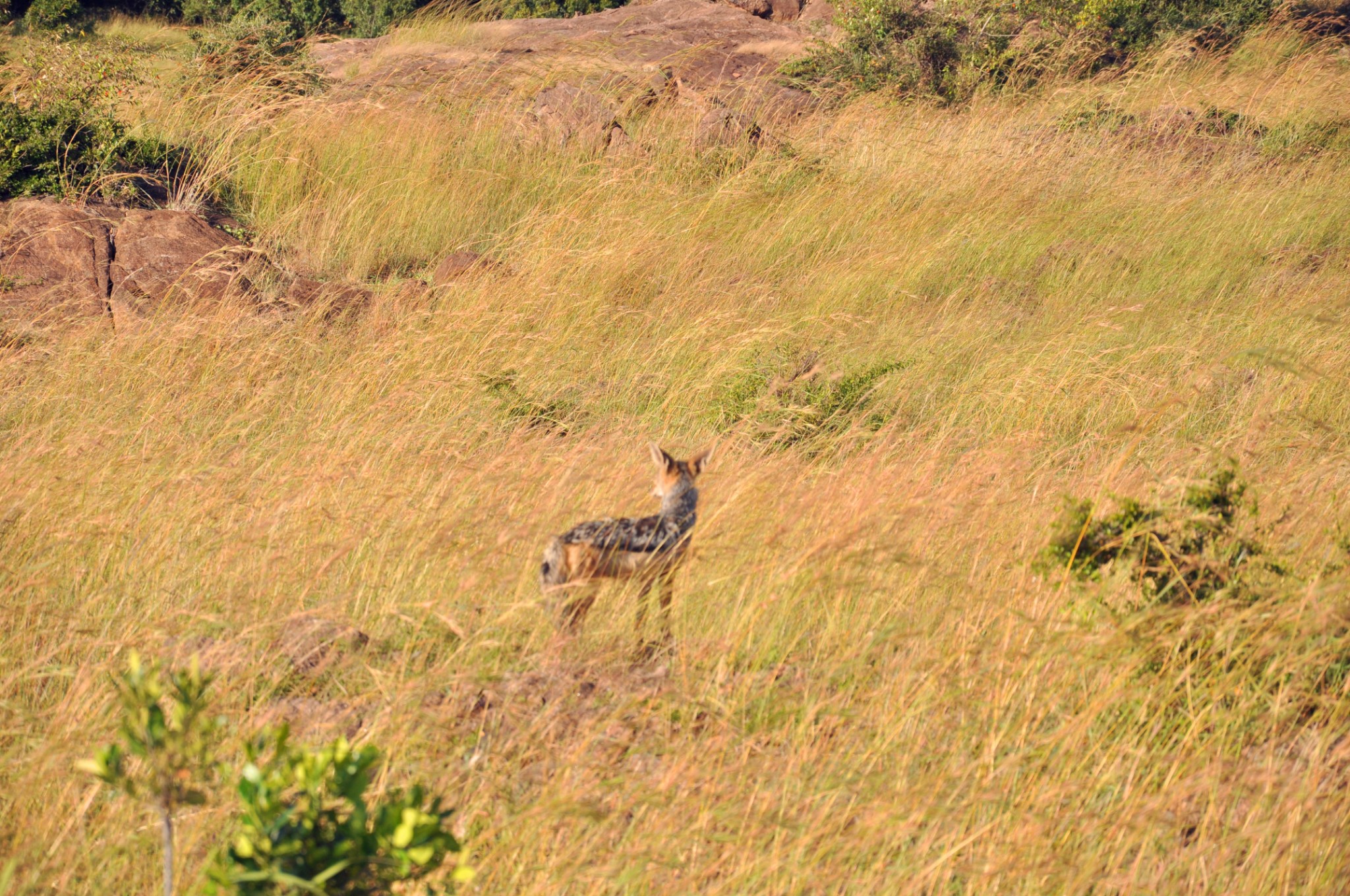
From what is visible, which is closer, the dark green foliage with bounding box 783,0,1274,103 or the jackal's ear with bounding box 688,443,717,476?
the jackal's ear with bounding box 688,443,717,476

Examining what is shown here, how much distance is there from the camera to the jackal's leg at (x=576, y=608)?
10.0 feet

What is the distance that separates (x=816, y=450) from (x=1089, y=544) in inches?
79.9

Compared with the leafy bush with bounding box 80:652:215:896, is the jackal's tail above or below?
below

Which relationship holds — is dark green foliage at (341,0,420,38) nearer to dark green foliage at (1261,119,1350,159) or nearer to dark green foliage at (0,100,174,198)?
dark green foliage at (0,100,174,198)

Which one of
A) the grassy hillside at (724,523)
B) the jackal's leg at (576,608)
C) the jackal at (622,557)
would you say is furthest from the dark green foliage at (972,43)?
the jackal's leg at (576,608)

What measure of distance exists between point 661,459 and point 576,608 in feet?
1.84

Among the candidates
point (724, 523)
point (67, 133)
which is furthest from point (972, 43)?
point (724, 523)

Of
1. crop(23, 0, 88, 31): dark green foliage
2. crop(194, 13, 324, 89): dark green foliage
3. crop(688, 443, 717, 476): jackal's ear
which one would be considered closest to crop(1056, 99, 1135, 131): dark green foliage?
crop(194, 13, 324, 89): dark green foliage

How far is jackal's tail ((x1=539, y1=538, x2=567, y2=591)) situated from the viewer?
3.08 m

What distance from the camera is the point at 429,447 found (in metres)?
4.66

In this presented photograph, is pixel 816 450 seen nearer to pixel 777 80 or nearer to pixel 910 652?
pixel 910 652

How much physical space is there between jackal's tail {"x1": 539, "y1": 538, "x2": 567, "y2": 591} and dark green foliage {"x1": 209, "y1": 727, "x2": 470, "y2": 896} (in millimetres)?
1149

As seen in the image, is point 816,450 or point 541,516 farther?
point 816,450

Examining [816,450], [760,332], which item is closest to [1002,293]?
[760,332]
